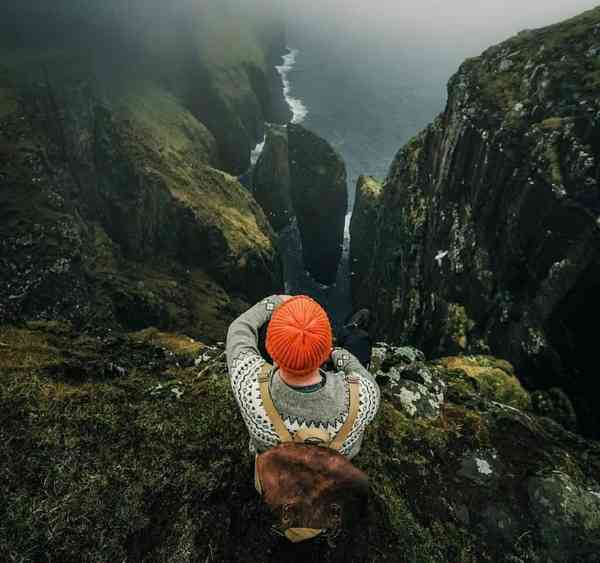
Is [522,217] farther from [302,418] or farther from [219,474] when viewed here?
[302,418]

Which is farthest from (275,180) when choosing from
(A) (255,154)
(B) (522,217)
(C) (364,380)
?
(C) (364,380)

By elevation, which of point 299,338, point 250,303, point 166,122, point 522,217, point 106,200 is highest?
point 299,338

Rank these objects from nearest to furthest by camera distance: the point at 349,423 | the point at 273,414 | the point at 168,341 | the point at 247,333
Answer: the point at 273,414 < the point at 349,423 < the point at 247,333 < the point at 168,341

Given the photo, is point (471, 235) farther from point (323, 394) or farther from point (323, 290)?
point (323, 290)

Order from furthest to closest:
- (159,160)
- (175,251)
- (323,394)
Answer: (159,160)
(175,251)
(323,394)

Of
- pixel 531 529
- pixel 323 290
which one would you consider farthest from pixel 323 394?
pixel 323 290

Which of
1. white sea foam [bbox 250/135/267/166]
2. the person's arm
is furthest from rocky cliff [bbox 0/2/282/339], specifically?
Result: white sea foam [bbox 250/135/267/166]
